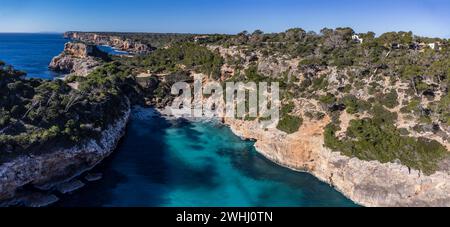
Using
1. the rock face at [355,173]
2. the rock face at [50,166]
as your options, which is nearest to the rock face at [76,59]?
the rock face at [50,166]

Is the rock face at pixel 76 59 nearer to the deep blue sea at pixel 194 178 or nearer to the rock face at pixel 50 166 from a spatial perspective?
the deep blue sea at pixel 194 178

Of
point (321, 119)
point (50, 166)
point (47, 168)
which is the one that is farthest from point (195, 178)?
point (321, 119)

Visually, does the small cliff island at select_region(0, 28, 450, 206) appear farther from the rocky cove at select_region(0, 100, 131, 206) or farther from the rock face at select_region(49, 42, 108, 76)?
the rock face at select_region(49, 42, 108, 76)

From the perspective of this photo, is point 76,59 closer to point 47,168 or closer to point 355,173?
point 47,168

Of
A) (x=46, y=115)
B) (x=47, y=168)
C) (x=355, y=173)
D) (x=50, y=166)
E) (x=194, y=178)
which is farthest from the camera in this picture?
(x=194, y=178)

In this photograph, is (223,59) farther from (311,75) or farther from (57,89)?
(57,89)

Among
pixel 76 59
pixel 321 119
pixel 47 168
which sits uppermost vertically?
pixel 76 59
